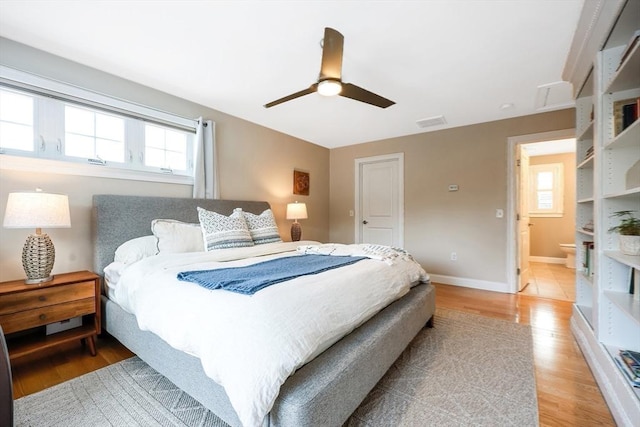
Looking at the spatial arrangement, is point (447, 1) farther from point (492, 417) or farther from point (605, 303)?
point (492, 417)

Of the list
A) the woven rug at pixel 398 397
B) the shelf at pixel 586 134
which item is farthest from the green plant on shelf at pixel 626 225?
the woven rug at pixel 398 397

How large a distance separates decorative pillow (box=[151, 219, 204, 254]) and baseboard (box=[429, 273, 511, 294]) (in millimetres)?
3482

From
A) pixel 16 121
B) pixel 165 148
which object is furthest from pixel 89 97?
pixel 165 148

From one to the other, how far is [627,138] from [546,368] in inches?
60.9

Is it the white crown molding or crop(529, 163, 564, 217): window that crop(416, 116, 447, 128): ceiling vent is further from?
crop(529, 163, 564, 217): window

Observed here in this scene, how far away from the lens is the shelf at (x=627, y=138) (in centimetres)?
147

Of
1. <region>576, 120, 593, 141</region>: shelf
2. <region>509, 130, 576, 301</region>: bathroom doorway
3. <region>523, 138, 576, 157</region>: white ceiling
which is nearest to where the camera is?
<region>576, 120, 593, 141</region>: shelf

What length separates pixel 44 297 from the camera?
188cm

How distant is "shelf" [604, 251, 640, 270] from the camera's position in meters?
1.42

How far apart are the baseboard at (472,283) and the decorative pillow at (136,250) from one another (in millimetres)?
3817

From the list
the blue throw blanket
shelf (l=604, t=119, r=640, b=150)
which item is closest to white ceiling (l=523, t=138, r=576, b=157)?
shelf (l=604, t=119, r=640, b=150)

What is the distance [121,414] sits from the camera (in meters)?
1.49

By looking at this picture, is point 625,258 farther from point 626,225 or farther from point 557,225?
point 557,225

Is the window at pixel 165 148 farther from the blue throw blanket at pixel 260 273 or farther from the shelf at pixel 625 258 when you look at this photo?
the shelf at pixel 625 258
